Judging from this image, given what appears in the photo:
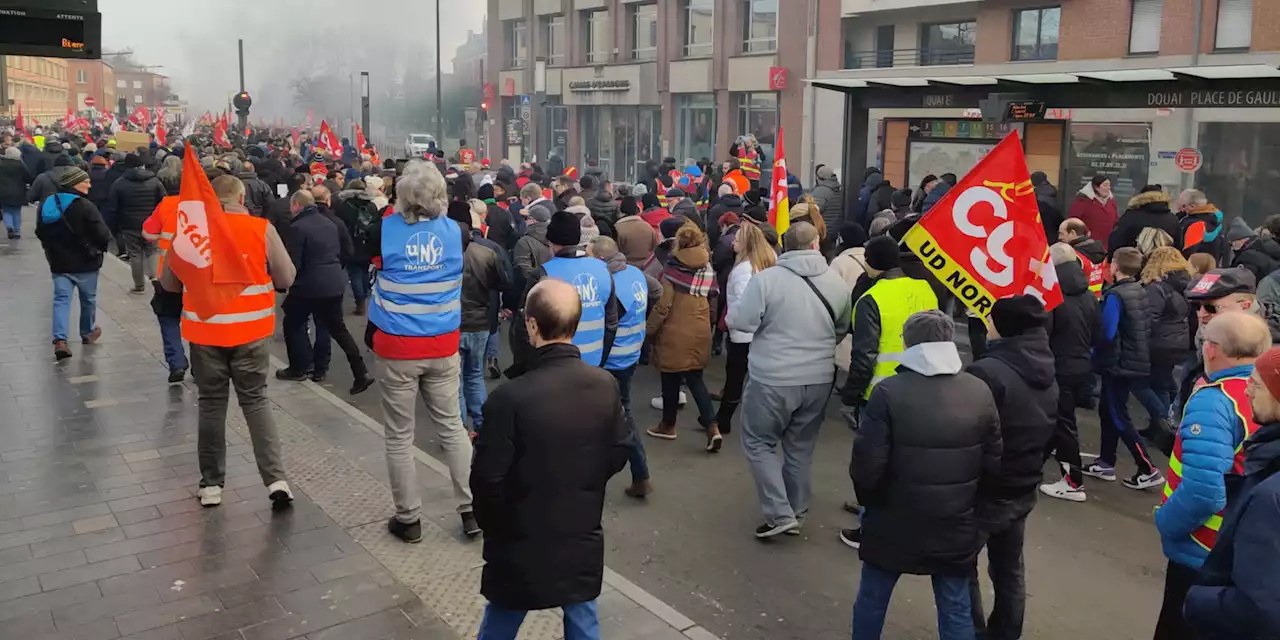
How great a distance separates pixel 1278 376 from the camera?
9.88 feet

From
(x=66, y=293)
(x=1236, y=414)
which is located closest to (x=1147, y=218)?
(x=1236, y=414)

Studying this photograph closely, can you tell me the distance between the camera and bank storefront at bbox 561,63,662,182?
126ft

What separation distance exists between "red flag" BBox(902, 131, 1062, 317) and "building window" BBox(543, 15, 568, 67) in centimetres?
3960

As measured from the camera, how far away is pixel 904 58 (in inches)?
1126

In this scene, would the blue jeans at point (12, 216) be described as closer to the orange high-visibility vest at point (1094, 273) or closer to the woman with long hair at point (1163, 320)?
the orange high-visibility vest at point (1094, 273)

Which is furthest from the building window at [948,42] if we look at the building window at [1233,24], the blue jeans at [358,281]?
the blue jeans at [358,281]

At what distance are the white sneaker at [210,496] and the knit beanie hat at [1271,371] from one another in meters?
5.38

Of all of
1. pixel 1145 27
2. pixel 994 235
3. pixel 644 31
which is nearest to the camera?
pixel 994 235

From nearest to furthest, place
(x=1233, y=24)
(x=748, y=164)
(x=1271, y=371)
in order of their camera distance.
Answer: (x=1271, y=371) < (x=748, y=164) < (x=1233, y=24)

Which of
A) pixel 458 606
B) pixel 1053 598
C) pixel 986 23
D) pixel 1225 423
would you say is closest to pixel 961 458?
pixel 1225 423

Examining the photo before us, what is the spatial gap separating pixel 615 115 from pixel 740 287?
33.8 metres

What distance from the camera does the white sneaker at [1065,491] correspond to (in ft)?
23.2

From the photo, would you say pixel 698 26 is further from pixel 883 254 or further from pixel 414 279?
pixel 414 279

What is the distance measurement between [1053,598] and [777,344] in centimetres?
201
